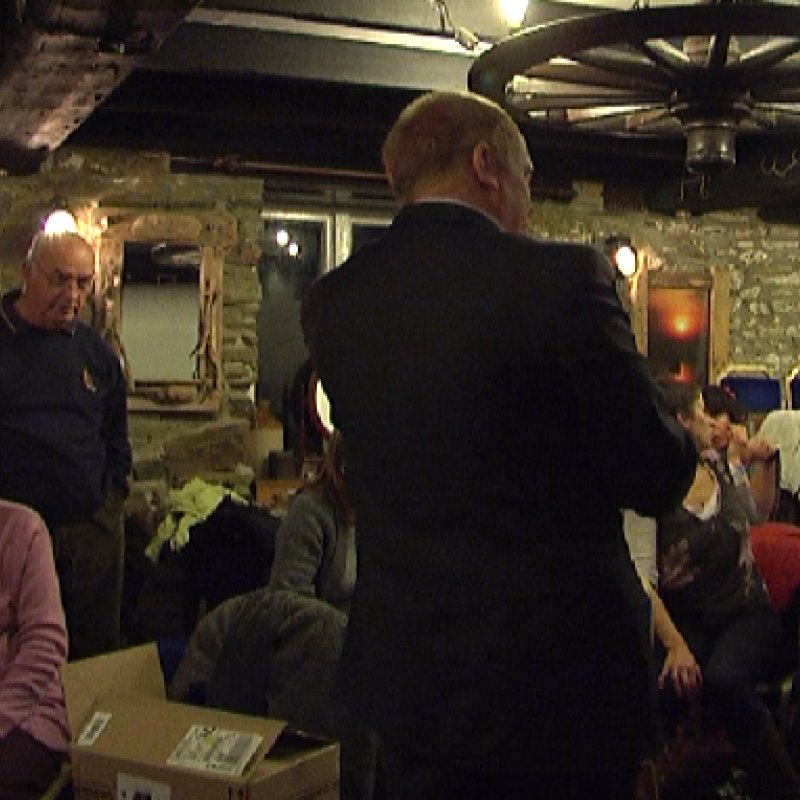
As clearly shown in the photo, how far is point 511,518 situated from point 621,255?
215 inches

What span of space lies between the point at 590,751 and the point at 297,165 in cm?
492

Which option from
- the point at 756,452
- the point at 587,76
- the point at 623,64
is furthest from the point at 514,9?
the point at 756,452

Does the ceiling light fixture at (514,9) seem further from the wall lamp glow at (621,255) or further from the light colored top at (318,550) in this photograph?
the wall lamp glow at (621,255)

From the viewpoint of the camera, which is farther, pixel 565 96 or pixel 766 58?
pixel 565 96

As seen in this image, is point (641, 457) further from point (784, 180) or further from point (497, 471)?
point (784, 180)

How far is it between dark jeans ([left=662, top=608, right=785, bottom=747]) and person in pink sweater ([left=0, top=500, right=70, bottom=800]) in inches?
62.1

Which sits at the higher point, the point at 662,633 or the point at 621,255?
the point at 621,255

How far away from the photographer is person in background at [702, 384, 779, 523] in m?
4.01

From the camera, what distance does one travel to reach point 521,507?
1.34 meters

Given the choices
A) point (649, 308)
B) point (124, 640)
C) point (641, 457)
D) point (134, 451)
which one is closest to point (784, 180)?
point (649, 308)

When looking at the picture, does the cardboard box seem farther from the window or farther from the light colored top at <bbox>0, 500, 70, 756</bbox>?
the window

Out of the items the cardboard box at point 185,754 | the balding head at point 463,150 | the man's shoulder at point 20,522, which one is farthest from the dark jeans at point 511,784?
the man's shoulder at point 20,522

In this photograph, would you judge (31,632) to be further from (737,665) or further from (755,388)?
(755,388)

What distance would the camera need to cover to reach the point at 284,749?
221 cm
